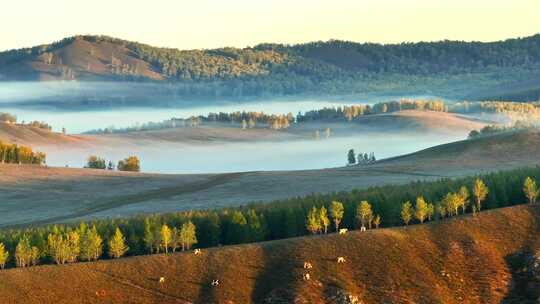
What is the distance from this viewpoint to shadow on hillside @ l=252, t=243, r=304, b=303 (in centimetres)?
14500

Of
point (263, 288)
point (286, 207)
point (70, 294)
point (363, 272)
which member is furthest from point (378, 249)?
point (70, 294)

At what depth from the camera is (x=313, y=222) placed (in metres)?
172

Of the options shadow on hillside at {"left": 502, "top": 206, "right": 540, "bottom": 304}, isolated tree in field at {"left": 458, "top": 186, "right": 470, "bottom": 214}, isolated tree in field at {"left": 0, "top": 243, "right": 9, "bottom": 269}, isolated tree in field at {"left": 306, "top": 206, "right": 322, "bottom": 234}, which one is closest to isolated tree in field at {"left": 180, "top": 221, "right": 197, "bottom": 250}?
isolated tree in field at {"left": 306, "top": 206, "right": 322, "bottom": 234}

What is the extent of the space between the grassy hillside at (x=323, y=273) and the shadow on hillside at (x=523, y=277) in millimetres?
150

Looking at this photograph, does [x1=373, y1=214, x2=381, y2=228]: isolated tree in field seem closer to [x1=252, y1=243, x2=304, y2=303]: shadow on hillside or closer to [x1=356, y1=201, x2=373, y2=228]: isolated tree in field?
[x1=356, y1=201, x2=373, y2=228]: isolated tree in field

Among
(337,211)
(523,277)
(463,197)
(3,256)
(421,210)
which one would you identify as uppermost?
(463,197)

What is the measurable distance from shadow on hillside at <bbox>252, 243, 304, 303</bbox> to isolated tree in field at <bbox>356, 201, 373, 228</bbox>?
2121cm

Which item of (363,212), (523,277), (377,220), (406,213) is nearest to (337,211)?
(363,212)

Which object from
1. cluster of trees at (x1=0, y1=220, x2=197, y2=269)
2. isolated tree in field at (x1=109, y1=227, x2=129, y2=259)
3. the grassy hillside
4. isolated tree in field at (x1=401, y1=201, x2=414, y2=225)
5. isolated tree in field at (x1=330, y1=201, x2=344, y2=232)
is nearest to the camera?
the grassy hillside

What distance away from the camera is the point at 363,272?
151000 millimetres

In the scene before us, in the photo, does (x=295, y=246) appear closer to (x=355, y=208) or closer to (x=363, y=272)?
(x=363, y=272)

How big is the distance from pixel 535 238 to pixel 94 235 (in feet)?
218

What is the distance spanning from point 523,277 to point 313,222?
116ft

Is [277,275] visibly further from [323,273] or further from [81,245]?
[81,245]
